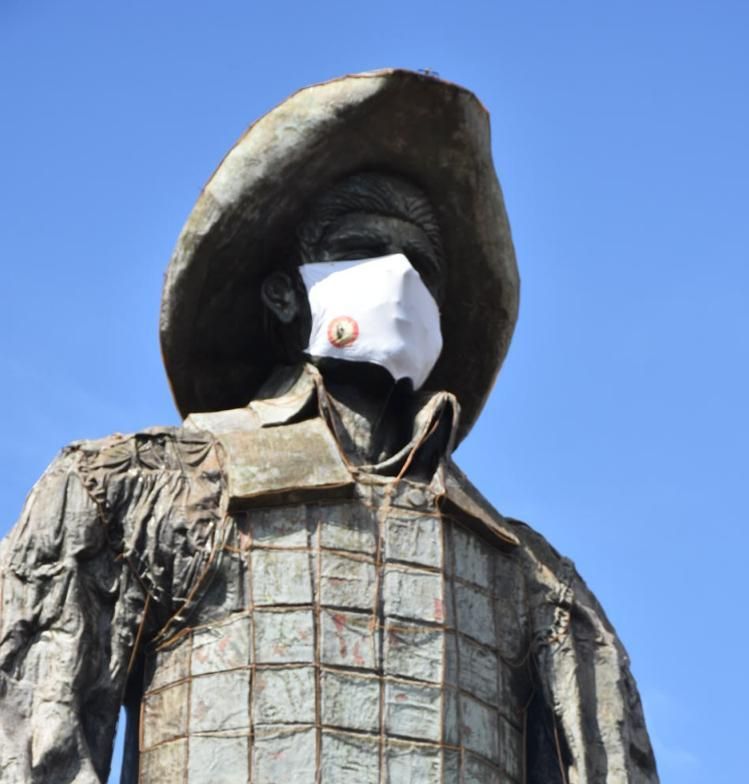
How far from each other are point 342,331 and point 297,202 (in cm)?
75

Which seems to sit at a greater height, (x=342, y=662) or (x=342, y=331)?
(x=342, y=331)

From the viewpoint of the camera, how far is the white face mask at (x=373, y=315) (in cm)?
1652

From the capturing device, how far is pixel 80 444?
53.0 feet

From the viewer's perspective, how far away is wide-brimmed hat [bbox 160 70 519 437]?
1672 cm

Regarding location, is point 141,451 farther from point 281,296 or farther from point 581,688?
point 581,688

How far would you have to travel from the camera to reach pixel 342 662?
15500 millimetres

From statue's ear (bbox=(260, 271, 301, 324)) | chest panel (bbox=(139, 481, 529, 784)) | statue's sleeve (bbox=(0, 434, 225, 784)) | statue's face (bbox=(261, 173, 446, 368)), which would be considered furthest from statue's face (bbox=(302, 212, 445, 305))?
statue's sleeve (bbox=(0, 434, 225, 784))

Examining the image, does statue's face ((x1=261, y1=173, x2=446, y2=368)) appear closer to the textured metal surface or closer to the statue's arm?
the textured metal surface

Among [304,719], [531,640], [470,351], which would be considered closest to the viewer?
[304,719]

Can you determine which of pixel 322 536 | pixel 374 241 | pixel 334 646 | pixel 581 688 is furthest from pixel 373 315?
pixel 581 688

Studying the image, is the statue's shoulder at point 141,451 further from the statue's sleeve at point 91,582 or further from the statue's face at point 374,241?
the statue's face at point 374,241

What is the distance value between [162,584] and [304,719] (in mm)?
990

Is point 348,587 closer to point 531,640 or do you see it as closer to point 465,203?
point 531,640

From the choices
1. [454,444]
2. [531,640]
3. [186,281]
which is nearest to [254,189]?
[186,281]
